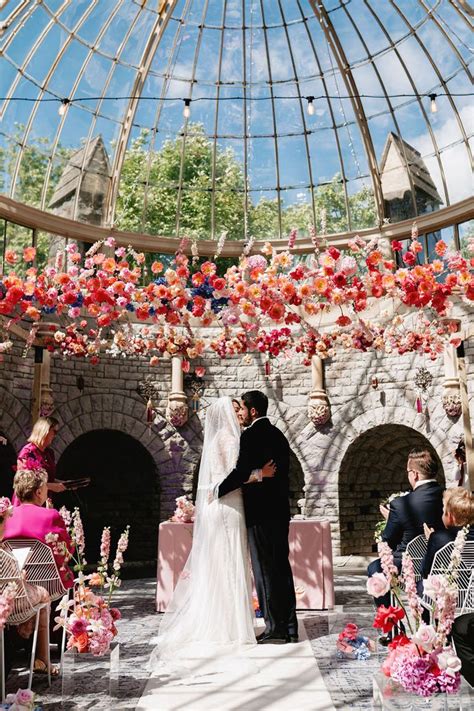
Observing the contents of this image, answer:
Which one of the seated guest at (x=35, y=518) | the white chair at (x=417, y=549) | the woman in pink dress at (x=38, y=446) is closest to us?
the seated guest at (x=35, y=518)

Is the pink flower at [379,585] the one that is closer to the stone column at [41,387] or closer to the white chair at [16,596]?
the white chair at [16,596]

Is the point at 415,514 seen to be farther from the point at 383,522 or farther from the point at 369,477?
the point at 369,477

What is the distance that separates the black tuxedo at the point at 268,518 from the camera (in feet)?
17.4

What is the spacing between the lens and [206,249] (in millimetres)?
13438

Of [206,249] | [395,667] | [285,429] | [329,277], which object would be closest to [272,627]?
[395,667]

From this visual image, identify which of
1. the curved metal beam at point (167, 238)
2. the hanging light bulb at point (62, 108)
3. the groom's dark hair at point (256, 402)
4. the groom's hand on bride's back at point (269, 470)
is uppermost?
the hanging light bulb at point (62, 108)

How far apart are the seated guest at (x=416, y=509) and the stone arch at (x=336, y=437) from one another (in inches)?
265

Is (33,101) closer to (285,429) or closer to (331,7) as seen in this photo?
(331,7)

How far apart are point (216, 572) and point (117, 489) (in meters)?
8.38

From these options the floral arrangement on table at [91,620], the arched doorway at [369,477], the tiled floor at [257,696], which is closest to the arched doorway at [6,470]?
the tiled floor at [257,696]

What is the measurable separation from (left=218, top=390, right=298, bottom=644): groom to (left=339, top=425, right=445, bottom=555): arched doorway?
273 inches

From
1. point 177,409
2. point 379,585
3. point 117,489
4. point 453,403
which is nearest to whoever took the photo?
point 379,585

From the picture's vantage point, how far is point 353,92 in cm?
1266

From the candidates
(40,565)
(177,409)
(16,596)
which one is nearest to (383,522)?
(177,409)
